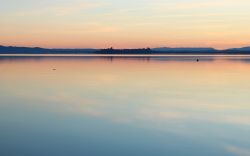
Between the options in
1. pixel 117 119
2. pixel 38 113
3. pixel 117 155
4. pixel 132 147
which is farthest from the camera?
pixel 38 113

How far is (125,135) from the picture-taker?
7.30 m

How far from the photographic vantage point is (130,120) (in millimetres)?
8797

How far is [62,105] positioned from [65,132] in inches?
141

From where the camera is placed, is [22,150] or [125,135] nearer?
[22,150]

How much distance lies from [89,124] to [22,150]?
2.30 m

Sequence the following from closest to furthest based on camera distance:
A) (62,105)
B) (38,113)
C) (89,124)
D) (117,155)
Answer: (117,155)
(89,124)
(38,113)
(62,105)

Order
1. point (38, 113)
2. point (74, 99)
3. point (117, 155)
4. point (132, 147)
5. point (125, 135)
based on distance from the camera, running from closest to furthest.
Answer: point (117, 155)
point (132, 147)
point (125, 135)
point (38, 113)
point (74, 99)

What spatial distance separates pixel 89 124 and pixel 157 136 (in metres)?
1.67

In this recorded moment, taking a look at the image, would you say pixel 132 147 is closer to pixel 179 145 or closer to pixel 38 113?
pixel 179 145

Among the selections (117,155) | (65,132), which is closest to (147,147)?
(117,155)

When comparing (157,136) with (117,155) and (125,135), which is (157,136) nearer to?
(125,135)

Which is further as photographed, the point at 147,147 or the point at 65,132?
the point at 65,132

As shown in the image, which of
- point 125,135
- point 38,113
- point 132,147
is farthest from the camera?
point 38,113

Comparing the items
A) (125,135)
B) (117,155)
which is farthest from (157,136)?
(117,155)
